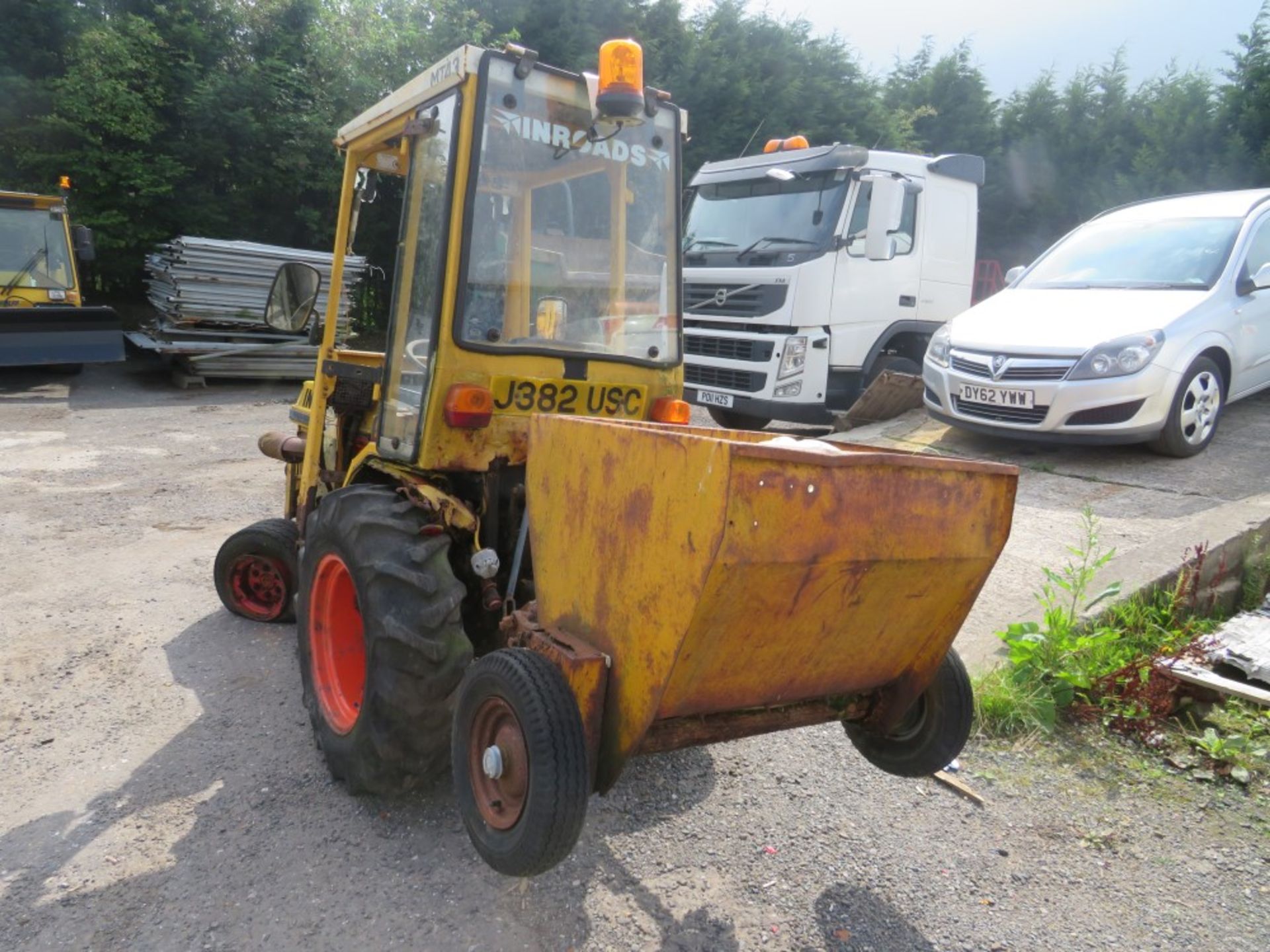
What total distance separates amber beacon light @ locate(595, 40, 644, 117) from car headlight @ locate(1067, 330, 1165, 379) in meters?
4.42

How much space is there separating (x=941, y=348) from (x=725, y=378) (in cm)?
228

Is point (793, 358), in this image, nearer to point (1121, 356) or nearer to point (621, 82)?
point (1121, 356)

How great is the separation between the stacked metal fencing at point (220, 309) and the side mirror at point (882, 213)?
26.0 feet

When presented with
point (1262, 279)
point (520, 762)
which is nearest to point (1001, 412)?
point (1262, 279)

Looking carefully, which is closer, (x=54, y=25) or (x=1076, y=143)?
(x=54, y=25)

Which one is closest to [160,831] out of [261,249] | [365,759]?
[365,759]

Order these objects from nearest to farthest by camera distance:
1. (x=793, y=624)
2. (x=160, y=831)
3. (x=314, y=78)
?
(x=793, y=624)
(x=160, y=831)
(x=314, y=78)

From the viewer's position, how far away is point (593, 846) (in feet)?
9.07

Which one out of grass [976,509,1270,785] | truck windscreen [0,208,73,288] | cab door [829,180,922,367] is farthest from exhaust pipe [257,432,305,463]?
truck windscreen [0,208,73,288]

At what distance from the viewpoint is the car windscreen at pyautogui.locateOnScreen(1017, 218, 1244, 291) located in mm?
6492

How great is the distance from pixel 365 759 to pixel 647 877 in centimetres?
94

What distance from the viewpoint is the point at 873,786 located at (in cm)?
321

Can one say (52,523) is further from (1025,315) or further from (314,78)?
(314,78)

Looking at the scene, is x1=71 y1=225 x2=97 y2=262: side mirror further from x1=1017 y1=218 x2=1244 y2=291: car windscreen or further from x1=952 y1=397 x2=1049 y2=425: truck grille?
x1=1017 y1=218 x2=1244 y2=291: car windscreen
